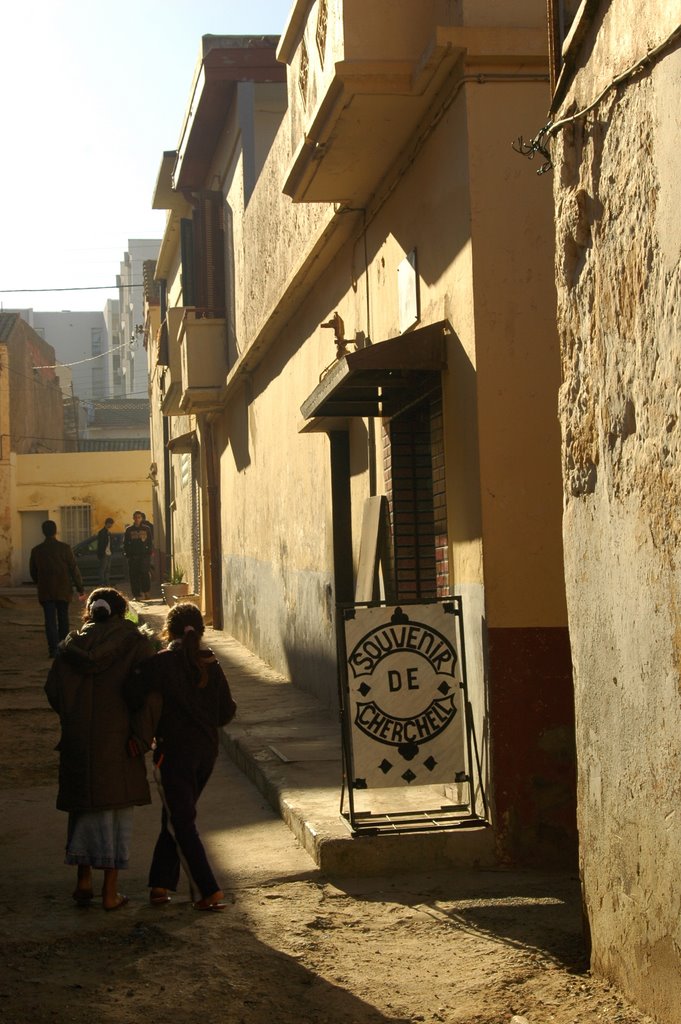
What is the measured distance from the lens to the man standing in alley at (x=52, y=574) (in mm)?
15719

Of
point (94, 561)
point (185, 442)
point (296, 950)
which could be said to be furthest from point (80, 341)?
point (296, 950)

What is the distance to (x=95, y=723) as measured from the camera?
5875 mm

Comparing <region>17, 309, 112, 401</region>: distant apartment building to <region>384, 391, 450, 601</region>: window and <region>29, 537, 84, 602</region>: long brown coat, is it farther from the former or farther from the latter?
<region>384, 391, 450, 601</region>: window

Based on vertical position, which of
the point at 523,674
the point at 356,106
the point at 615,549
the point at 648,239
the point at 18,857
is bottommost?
the point at 18,857

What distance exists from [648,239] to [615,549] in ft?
3.24

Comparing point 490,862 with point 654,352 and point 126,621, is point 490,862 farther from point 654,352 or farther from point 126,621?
point 654,352

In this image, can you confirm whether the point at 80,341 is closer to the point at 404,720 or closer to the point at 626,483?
the point at 404,720

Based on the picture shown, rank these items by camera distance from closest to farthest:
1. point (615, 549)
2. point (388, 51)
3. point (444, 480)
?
point (615, 549) < point (388, 51) < point (444, 480)

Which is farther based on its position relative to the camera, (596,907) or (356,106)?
(356,106)

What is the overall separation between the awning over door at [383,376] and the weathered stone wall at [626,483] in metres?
1.85

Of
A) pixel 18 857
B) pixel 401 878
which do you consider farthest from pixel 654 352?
pixel 18 857

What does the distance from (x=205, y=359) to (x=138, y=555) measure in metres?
9.43

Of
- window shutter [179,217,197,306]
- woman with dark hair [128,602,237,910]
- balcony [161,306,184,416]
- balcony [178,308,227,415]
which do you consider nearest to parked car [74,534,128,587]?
balcony [161,306,184,416]

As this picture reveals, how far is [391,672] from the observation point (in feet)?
20.5
